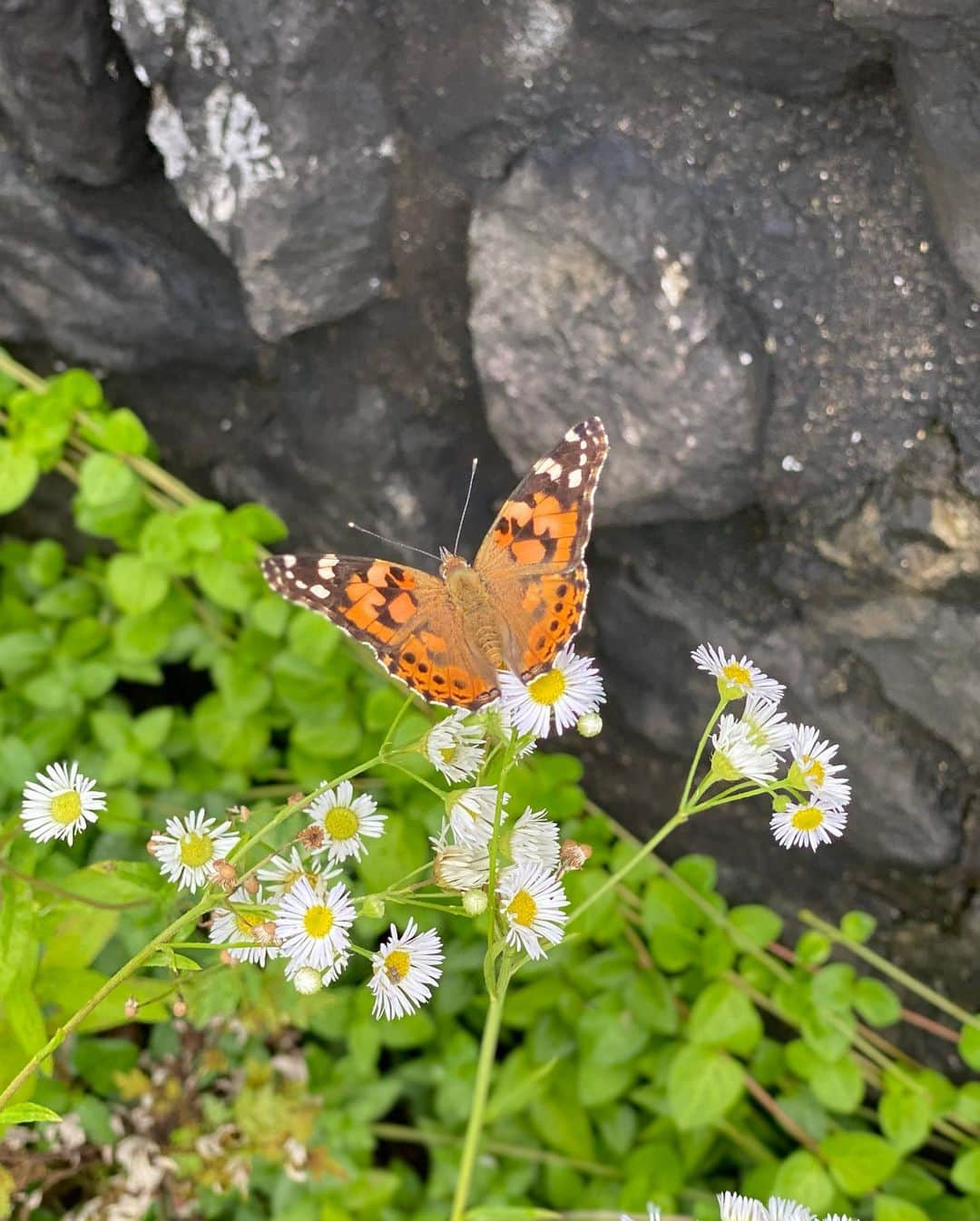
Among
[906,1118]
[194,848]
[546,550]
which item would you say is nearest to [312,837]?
[194,848]

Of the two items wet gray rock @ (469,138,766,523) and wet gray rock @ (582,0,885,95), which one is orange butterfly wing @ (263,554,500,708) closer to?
wet gray rock @ (469,138,766,523)

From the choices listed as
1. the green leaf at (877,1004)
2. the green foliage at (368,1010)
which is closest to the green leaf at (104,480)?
the green foliage at (368,1010)

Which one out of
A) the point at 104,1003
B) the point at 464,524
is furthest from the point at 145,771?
the point at 464,524

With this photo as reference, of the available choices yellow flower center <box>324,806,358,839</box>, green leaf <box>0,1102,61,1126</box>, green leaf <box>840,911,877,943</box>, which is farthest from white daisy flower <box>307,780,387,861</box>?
green leaf <box>840,911,877,943</box>

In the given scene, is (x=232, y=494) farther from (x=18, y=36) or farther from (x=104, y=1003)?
(x=104, y=1003)

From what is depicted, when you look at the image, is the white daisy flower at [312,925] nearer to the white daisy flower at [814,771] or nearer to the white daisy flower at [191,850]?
the white daisy flower at [191,850]

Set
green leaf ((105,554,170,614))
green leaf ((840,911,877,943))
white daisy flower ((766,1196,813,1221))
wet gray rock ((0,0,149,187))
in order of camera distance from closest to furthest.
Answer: white daisy flower ((766,1196,813,1221))
wet gray rock ((0,0,149,187))
green leaf ((840,911,877,943))
green leaf ((105,554,170,614))
